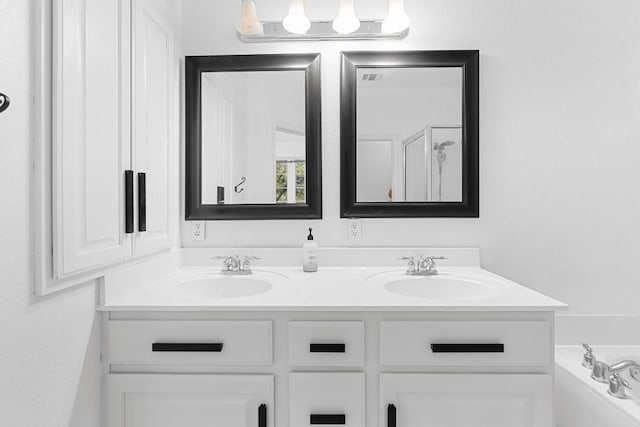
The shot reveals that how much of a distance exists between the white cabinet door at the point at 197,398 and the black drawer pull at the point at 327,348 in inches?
6.6

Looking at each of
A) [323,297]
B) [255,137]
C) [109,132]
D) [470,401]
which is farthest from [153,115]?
[470,401]

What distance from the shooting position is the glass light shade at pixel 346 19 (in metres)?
1.73

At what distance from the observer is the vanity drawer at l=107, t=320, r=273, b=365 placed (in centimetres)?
121

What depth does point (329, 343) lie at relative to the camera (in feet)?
3.99

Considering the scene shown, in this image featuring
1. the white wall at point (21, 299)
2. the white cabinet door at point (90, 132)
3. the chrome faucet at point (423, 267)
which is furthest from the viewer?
the chrome faucet at point (423, 267)

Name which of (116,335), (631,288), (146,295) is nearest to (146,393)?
(116,335)

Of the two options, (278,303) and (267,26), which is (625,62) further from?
(278,303)

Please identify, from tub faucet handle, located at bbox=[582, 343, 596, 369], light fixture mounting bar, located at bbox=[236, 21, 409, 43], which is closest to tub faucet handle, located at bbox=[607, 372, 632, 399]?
tub faucet handle, located at bbox=[582, 343, 596, 369]

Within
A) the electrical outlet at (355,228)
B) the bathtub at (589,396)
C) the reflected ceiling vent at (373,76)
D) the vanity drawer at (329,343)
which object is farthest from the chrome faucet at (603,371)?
the reflected ceiling vent at (373,76)

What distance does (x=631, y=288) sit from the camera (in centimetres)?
181

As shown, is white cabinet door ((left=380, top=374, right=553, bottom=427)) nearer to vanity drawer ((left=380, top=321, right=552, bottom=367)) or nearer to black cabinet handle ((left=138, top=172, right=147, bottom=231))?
vanity drawer ((left=380, top=321, right=552, bottom=367))

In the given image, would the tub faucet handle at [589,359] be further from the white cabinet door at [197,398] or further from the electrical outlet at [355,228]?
the white cabinet door at [197,398]

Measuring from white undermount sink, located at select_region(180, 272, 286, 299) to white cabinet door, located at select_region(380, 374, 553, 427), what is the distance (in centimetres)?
67

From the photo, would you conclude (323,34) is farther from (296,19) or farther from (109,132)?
(109,132)
